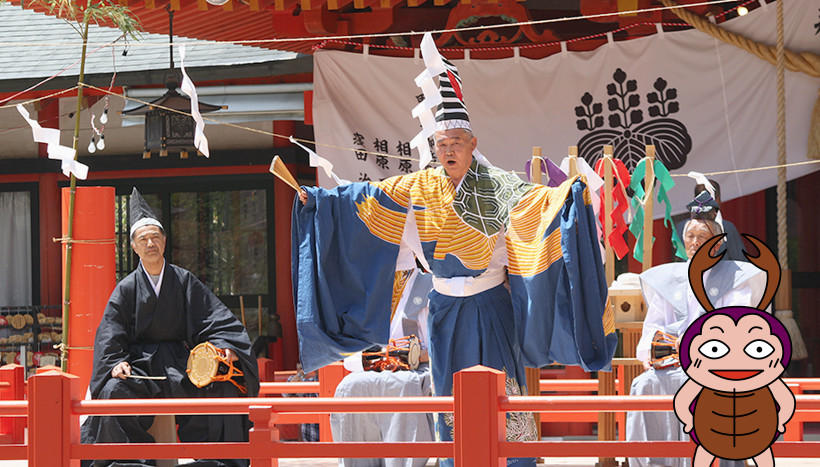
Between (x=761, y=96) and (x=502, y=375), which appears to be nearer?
(x=502, y=375)

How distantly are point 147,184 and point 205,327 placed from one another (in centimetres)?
491

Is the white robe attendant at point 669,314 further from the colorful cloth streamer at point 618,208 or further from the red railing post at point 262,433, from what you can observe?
the red railing post at point 262,433

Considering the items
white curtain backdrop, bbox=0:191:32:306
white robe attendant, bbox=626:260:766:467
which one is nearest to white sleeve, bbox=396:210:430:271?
white robe attendant, bbox=626:260:766:467

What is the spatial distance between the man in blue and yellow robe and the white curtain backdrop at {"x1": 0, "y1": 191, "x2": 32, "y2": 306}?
650 centimetres

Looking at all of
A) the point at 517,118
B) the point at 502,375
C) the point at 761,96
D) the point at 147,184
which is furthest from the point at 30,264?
the point at 502,375

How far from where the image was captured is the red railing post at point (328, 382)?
23.1 feet

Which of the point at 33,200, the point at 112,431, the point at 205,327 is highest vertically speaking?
the point at 33,200

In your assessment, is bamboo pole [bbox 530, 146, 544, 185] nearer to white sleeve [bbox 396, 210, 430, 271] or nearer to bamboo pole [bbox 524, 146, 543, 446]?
bamboo pole [bbox 524, 146, 543, 446]

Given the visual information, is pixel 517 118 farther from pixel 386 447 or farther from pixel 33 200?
pixel 33 200

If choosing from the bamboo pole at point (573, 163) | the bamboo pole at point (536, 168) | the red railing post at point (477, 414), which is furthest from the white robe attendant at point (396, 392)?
the red railing post at point (477, 414)

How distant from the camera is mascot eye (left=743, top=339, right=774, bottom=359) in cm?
236

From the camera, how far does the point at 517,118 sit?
830 cm

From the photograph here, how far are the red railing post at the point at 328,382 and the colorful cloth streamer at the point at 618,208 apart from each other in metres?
1.87

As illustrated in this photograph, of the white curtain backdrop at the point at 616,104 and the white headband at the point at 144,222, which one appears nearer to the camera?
the white headband at the point at 144,222
